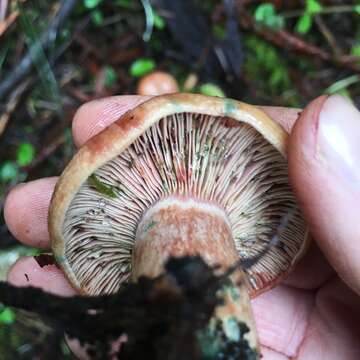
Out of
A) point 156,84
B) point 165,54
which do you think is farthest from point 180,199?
point 165,54

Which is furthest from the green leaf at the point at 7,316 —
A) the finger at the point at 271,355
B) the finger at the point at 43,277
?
the finger at the point at 271,355

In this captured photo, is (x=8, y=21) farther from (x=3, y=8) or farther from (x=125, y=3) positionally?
(x=125, y=3)

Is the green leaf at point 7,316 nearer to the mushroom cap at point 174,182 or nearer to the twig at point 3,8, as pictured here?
the mushroom cap at point 174,182

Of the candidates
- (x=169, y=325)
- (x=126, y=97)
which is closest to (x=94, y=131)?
(x=126, y=97)

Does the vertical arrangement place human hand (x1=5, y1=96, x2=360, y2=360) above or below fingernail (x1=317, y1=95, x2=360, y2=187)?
below

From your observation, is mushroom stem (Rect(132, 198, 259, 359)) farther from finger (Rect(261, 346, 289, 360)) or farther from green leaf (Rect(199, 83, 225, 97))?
green leaf (Rect(199, 83, 225, 97))

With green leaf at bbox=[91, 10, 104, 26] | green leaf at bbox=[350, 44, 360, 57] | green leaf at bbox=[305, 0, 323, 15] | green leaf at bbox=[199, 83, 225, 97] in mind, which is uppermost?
green leaf at bbox=[91, 10, 104, 26]

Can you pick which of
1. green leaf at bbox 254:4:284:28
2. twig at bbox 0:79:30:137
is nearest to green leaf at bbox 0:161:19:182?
twig at bbox 0:79:30:137
